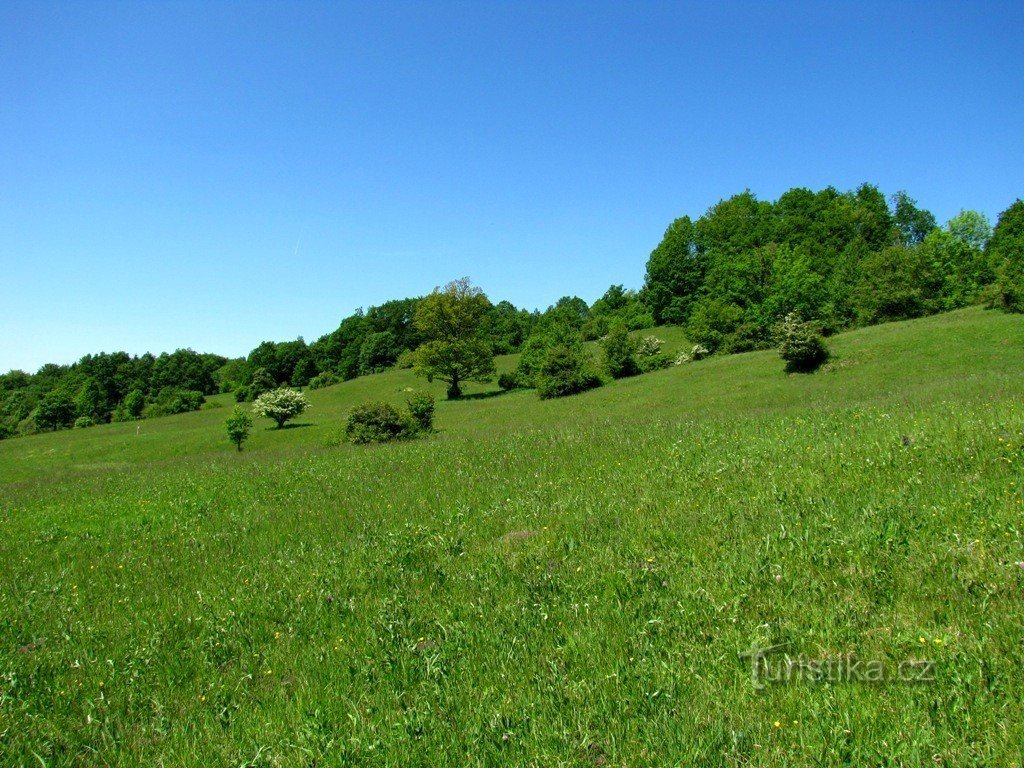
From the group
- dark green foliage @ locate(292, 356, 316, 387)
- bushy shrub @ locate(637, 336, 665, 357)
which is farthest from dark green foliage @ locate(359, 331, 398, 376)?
bushy shrub @ locate(637, 336, 665, 357)

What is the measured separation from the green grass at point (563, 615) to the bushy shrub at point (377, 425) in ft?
56.2

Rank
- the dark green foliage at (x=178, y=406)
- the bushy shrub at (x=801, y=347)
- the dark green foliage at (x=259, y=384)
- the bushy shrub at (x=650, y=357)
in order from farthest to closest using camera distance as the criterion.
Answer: the dark green foliage at (x=259, y=384) < the dark green foliage at (x=178, y=406) < the bushy shrub at (x=650, y=357) < the bushy shrub at (x=801, y=347)

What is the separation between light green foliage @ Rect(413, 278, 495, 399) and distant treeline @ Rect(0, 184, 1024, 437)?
18.3ft

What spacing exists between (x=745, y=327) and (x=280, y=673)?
63.2 metres

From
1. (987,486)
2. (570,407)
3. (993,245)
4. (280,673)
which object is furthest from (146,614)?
(993,245)

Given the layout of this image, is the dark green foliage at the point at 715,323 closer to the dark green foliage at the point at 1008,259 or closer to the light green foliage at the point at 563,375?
the light green foliage at the point at 563,375

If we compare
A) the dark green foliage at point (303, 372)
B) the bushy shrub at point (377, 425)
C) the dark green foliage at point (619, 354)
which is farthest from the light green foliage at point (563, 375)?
the dark green foliage at point (303, 372)

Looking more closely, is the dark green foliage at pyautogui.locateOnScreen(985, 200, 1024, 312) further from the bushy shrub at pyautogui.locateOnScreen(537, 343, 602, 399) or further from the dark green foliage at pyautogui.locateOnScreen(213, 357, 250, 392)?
the dark green foliage at pyautogui.locateOnScreen(213, 357, 250, 392)

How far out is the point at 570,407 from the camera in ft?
146

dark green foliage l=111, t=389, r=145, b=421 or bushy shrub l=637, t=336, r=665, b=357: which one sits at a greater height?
dark green foliage l=111, t=389, r=145, b=421

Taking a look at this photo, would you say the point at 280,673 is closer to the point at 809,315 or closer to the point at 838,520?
the point at 838,520

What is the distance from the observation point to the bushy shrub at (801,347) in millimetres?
42531

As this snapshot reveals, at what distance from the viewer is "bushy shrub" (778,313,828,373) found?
42531 millimetres

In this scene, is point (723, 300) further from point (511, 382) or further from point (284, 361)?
point (284, 361)
